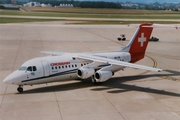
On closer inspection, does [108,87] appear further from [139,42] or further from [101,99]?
[139,42]

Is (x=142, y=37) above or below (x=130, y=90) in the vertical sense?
above

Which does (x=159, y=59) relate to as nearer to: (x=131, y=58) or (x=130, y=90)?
(x=131, y=58)

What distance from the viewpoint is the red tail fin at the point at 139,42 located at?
32.0 metres

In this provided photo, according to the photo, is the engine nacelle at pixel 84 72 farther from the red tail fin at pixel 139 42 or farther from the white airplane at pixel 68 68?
the red tail fin at pixel 139 42

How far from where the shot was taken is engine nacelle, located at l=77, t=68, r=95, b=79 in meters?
26.7

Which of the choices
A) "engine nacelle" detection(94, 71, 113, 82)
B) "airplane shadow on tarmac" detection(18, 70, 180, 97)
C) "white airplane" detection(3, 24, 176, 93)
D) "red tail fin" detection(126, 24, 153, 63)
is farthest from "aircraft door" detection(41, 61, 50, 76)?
"red tail fin" detection(126, 24, 153, 63)

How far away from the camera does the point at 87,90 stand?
26.2 meters

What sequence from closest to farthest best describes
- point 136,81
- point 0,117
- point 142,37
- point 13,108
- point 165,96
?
point 0,117 → point 13,108 → point 165,96 → point 136,81 → point 142,37

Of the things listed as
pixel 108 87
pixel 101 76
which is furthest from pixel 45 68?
pixel 108 87

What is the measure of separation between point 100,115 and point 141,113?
9.59ft

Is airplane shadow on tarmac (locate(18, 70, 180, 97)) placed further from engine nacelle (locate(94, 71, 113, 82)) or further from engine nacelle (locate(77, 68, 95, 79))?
engine nacelle (locate(77, 68, 95, 79))

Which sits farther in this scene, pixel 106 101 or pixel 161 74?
pixel 161 74

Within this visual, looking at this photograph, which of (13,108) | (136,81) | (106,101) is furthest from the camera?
(136,81)

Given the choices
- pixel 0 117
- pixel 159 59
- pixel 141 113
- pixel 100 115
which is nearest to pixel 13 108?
pixel 0 117
